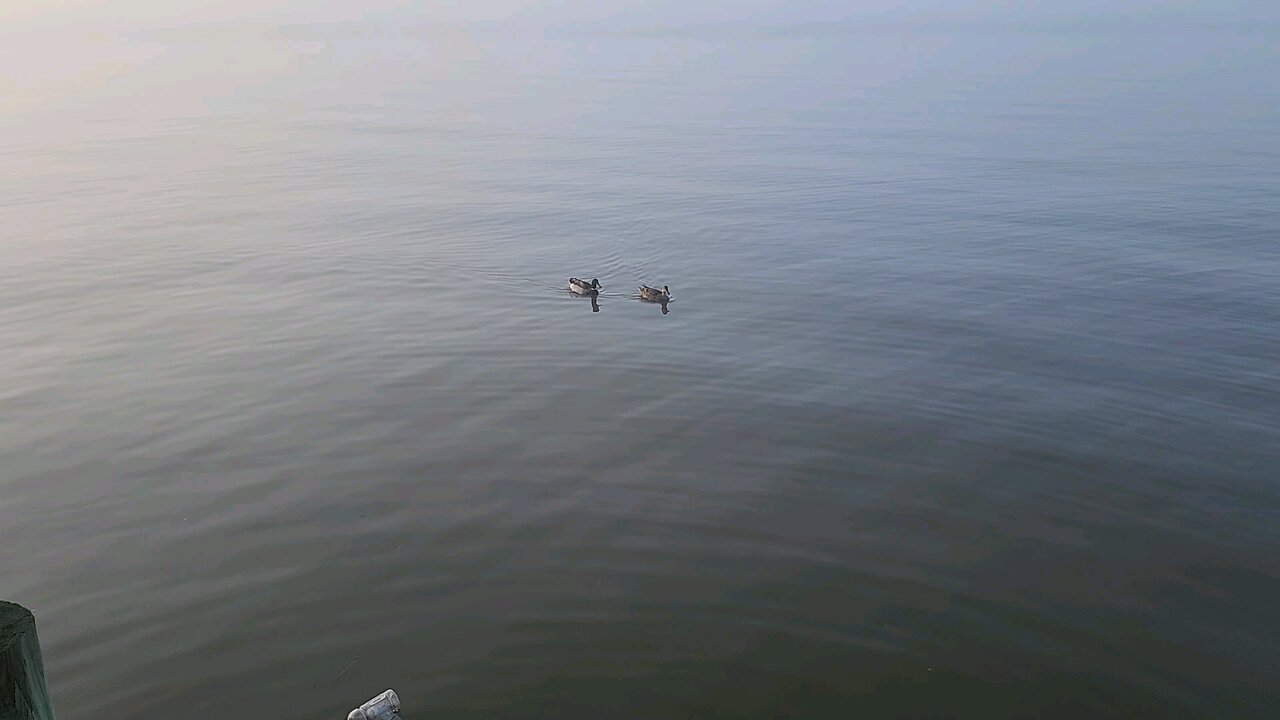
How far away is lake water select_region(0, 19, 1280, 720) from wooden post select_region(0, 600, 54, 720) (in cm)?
769

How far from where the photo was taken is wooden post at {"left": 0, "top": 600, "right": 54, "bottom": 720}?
3.24 meters

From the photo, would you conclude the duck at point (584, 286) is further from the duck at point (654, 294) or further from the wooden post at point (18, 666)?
Answer: the wooden post at point (18, 666)

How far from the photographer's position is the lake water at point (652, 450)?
37.5 ft

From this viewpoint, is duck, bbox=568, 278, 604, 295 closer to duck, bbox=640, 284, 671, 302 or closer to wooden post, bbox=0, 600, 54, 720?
duck, bbox=640, 284, 671, 302

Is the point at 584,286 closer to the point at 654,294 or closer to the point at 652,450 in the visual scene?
the point at 654,294

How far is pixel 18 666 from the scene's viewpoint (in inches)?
130

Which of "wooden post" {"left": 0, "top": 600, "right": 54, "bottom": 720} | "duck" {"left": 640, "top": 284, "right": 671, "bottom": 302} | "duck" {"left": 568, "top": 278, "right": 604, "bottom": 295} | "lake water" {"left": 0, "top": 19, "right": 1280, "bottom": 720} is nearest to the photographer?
"wooden post" {"left": 0, "top": 600, "right": 54, "bottom": 720}

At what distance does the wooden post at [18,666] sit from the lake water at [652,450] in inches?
303

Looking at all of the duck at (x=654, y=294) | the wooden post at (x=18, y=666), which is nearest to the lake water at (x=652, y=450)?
the duck at (x=654, y=294)

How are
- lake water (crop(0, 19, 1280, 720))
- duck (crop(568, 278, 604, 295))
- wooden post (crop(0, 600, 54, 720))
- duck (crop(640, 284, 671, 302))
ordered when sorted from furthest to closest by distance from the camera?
duck (crop(568, 278, 604, 295))
duck (crop(640, 284, 671, 302))
lake water (crop(0, 19, 1280, 720))
wooden post (crop(0, 600, 54, 720))

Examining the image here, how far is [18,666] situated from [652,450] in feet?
45.5

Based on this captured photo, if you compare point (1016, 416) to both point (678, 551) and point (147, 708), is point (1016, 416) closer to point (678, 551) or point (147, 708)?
point (678, 551)

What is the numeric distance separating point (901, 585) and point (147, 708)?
8.59 metres

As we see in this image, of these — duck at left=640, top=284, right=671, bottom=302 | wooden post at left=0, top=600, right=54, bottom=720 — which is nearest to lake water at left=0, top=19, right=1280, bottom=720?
duck at left=640, top=284, right=671, bottom=302
